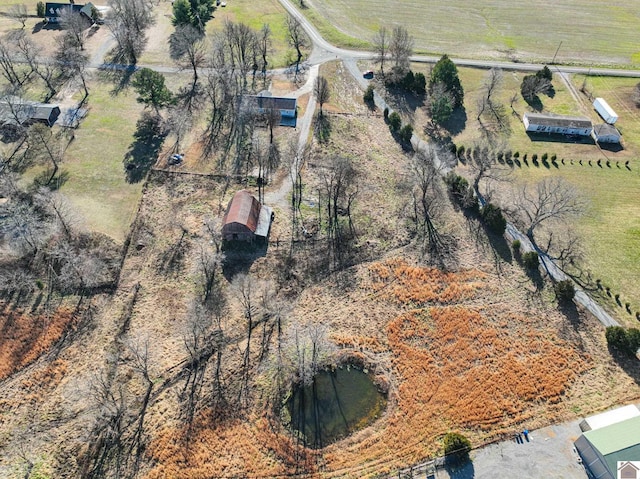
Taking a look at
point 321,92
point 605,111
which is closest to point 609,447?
point 321,92

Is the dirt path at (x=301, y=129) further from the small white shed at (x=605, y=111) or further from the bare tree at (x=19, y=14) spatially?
the bare tree at (x=19, y=14)

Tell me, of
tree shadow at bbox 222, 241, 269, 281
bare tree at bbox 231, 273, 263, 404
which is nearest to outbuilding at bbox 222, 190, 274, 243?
tree shadow at bbox 222, 241, 269, 281

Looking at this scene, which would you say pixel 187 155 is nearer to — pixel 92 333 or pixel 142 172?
pixel 142 172

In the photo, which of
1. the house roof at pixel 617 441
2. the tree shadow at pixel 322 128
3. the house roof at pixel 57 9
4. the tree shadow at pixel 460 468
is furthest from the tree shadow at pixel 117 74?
the house roof at pixel 617 441

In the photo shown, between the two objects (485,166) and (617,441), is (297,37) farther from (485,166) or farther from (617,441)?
(617,441)

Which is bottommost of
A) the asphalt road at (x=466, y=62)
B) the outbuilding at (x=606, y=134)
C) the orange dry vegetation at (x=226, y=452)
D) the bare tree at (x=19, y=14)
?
the orange dry vegetation at (x=226, y=452)

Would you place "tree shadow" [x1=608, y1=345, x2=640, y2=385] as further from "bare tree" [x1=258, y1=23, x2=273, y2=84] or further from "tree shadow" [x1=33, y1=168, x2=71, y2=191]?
"tree shadow" [x1=33, y1=168, x2=71, y2=191]
